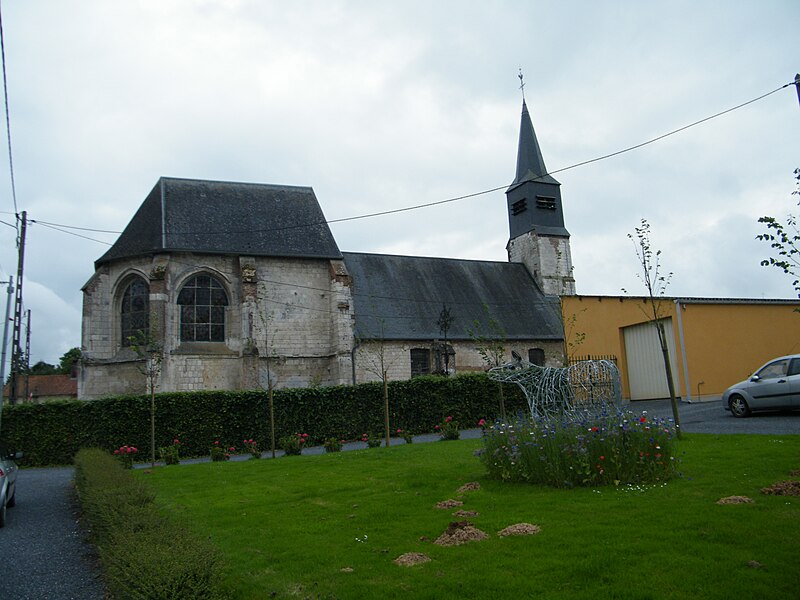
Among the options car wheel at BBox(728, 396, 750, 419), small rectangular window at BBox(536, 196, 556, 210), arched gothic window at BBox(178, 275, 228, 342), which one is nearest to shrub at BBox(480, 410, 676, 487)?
car wheel at BBox(728, 396, 750, 419)

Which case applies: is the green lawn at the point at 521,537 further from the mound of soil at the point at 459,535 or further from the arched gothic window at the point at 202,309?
the arched gothic window at the point at 202,309

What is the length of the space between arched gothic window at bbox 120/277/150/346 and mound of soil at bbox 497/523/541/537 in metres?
22.1

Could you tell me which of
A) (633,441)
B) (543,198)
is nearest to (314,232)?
(543,198)

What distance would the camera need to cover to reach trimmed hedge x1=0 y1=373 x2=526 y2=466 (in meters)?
18.2

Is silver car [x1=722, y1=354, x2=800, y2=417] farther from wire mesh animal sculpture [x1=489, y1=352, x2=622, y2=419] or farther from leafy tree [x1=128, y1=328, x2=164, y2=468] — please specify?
leafy tree [x1=128, y1=328, x2=164, y2=468]

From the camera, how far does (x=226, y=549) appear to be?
6023mm

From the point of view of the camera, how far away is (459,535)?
562cm

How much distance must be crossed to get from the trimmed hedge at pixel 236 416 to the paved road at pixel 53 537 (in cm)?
222

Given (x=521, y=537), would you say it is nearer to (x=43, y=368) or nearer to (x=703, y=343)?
(x=703, y=343)

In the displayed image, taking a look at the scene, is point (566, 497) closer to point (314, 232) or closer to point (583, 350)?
point (583, 350)

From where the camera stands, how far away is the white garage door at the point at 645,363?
867 inches

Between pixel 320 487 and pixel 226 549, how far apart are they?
3.33m

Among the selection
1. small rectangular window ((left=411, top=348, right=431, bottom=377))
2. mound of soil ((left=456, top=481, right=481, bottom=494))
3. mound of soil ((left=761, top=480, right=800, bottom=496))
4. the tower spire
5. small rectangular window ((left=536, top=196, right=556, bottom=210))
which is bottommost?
mound of soil ((left=456, top=481, right=481, bottom=494))

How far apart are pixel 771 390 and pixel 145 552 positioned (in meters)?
13.9
